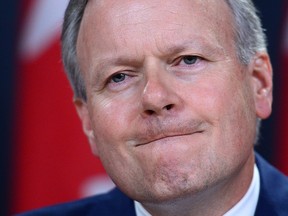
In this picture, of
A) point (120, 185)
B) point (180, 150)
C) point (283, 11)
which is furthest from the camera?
point (283, 11)

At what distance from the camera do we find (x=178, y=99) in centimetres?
202

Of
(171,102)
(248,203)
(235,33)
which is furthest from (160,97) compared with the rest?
(248,203)

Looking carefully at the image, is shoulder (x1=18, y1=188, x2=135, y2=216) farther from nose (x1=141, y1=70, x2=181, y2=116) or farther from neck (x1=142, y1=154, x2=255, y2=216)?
nose (x1=141, y1=70, x2=181, y2=116)

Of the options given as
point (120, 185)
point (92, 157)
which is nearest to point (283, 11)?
point (92, 157)

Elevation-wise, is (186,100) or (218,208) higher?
(186,100)

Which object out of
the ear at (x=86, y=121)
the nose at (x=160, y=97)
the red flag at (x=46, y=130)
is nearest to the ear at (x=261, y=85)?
the nose at (x=160, y=97)

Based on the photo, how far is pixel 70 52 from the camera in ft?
7.85

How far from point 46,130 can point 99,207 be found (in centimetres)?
55

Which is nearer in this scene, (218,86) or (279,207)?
(218,86)

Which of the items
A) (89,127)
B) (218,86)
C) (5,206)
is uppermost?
(218,86)

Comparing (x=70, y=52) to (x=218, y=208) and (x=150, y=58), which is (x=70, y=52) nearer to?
(x=150, y=58)

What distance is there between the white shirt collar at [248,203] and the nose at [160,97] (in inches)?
14.5

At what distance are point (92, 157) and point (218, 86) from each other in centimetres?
104

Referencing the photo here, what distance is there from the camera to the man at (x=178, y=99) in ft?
6.69
